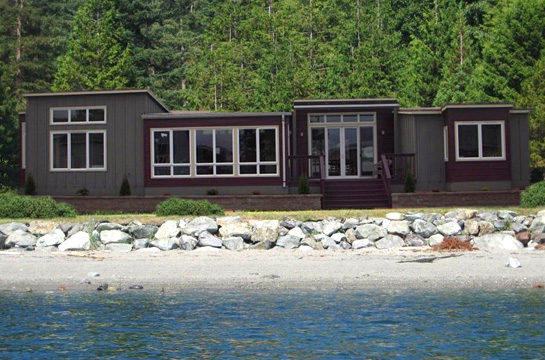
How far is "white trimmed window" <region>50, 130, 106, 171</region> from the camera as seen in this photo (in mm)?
27047

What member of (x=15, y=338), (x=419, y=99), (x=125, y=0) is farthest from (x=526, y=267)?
(x=125, y=0)

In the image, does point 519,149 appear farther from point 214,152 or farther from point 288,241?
point 288,241

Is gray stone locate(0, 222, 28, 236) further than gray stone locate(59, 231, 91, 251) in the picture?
Yes

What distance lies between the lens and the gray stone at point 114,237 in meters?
19.8

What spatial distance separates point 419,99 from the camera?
40.2m

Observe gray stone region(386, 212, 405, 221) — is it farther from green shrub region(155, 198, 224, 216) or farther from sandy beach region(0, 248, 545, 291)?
green shrub region(155, 198, 224, 216)

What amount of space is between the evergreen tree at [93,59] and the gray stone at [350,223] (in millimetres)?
27665

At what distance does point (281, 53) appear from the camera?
4872 centimetres

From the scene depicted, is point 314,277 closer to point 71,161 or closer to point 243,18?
point 71,161

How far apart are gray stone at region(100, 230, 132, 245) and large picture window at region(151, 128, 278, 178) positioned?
6901 millimetres

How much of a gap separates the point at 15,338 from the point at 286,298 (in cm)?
479

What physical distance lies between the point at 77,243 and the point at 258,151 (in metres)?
8.86

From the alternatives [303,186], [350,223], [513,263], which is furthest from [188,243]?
[513,263]

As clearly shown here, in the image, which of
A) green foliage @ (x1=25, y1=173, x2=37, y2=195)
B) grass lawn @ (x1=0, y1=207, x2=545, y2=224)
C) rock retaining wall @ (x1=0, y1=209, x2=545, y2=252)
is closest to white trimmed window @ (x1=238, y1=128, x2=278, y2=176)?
grass lawn @ (x1=0, y1=207, x2=545, y2=224)
